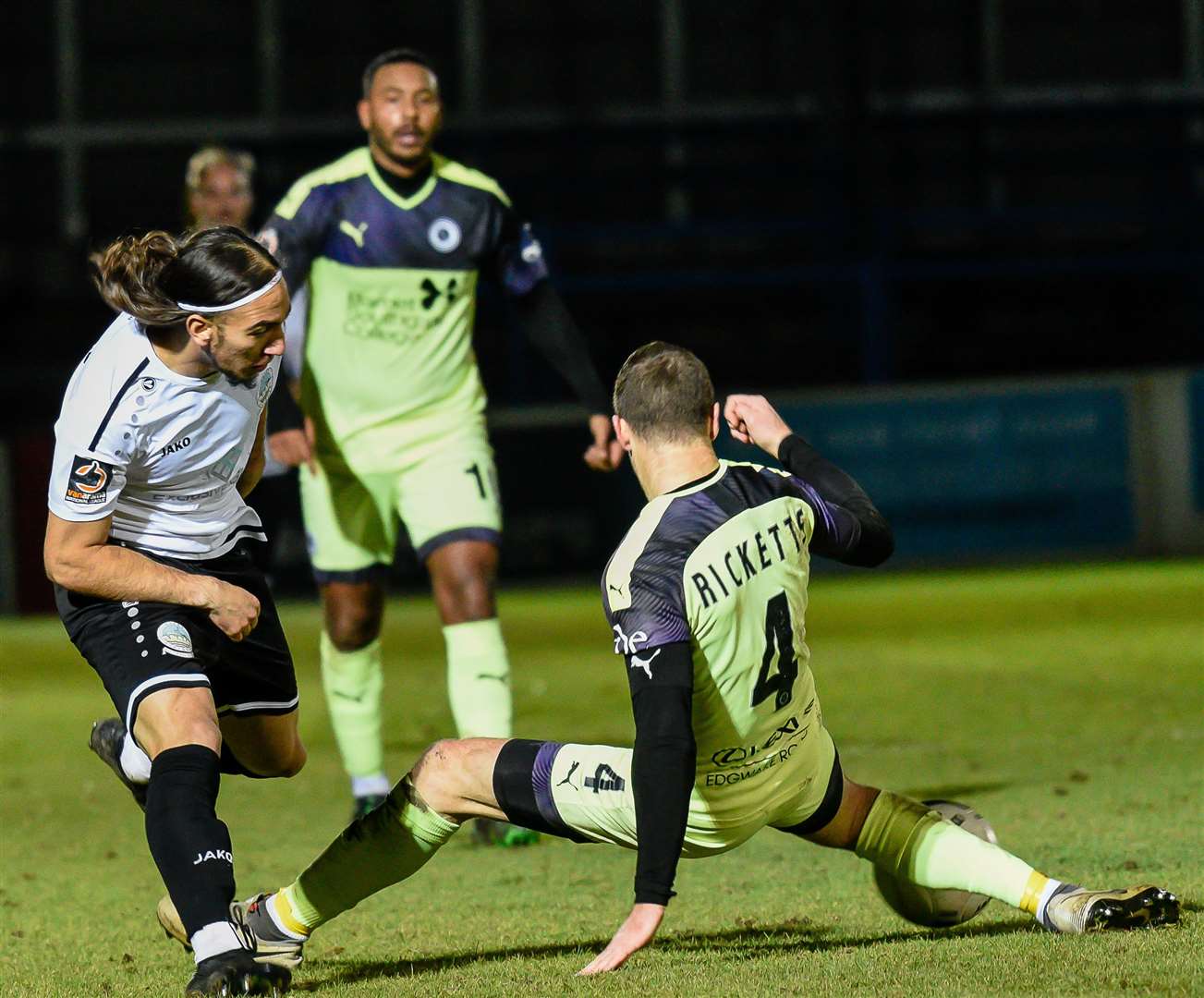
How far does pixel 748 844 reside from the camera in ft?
20.4

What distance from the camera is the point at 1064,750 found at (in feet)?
25.7

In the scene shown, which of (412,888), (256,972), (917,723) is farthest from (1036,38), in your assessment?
(256,972)

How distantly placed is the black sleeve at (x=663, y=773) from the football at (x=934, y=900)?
801 mm

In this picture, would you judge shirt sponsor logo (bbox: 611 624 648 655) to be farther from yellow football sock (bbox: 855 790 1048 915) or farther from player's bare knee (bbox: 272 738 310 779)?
player's bare knee (bbox: 272 738 310 779)

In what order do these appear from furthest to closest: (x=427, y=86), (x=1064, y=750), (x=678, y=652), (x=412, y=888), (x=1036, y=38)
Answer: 1. (x=1036, y=38)
2. (x=1064, y=750)
3. (x=427, y=86)
4. (x=412, y=888)
5. (x=678, y=652)

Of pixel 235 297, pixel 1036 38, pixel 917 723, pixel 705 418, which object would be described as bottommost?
pixel 917 723

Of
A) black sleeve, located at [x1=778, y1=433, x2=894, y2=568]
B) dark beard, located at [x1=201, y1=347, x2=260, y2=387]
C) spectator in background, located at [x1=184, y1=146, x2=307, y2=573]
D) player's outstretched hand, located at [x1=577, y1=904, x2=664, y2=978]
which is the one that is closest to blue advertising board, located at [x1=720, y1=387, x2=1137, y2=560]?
spectator in background, located at [x1=184, y1=146, x2=307, y2=573]

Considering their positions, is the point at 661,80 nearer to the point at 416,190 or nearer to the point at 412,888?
the point at 416,190

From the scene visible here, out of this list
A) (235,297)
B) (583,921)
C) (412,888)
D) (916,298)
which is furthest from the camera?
(916,298)

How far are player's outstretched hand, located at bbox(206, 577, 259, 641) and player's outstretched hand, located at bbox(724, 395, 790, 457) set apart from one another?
3.71ft

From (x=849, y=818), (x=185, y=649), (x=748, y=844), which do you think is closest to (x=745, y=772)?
(x=849, y=818)

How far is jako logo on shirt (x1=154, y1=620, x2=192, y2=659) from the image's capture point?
449 cm

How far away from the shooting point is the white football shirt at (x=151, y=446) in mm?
4438

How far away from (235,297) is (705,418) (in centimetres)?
109
